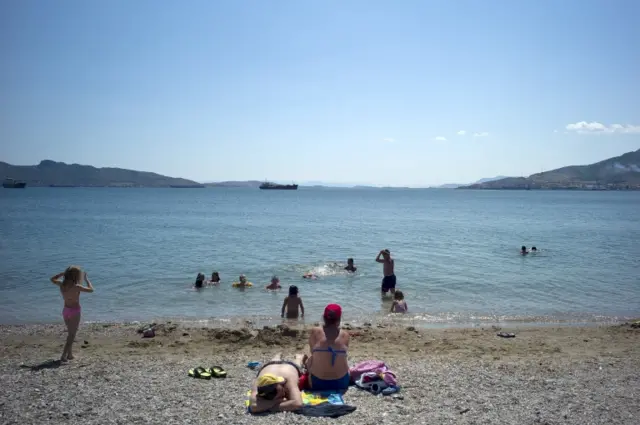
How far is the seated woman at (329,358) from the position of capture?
284 inches

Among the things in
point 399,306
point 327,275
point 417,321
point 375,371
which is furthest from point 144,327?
point 327,275

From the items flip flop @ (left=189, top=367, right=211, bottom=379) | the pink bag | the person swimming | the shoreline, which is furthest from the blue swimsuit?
the person swimming

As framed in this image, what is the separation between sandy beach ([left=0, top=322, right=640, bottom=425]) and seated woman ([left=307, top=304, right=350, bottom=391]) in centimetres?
34

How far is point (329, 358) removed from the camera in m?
7.23

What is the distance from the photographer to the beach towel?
252 inches

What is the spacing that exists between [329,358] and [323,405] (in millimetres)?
800

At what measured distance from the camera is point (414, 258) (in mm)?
27234

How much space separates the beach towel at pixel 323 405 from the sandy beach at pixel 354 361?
0.14 metres

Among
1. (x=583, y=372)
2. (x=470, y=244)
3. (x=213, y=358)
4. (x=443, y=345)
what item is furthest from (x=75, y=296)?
(x=470, y=244)

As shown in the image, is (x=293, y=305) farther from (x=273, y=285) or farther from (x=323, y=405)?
(x=323, y=405)

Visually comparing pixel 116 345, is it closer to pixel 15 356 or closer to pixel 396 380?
pixel 15 356

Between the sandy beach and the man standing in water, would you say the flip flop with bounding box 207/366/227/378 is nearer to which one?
the sandy beach

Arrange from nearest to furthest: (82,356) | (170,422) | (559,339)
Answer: (170,422) → (82,356) → (559,339)

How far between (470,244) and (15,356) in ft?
98.5
